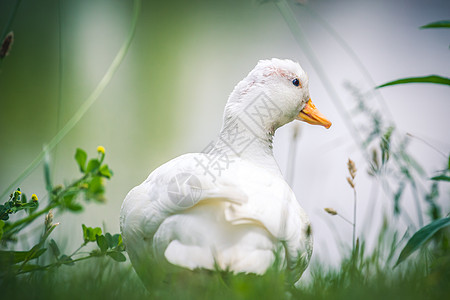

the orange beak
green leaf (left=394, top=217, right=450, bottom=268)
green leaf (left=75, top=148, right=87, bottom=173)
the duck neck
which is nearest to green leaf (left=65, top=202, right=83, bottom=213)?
green leaf (left=75, top=148, right=87, bottom=173)

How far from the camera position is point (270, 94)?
2.02 metres

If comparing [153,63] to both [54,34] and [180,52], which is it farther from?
[54,34]

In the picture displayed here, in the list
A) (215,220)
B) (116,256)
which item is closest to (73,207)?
(116,256)

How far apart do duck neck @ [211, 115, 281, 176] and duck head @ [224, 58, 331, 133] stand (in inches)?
0.9

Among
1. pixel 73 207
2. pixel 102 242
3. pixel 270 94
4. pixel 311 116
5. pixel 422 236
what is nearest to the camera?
pixel 422 236

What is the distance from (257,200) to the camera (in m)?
1.39

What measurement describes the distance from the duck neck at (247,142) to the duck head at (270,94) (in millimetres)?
23

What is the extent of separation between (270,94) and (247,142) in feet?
0.89

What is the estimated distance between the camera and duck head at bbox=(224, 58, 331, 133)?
6.51ft

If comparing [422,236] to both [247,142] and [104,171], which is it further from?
[104,171]

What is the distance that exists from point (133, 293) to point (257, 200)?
46 centimetres

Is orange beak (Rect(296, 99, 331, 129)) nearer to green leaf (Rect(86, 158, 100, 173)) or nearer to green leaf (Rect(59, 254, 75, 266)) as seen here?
green leaf (Rect(86, 158, 100, 173))

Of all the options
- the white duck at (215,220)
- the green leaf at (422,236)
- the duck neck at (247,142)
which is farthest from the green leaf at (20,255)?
the green leaf at (422,236)

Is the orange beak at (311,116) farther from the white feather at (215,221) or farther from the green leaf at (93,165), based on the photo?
the green leaf at (93,165)
